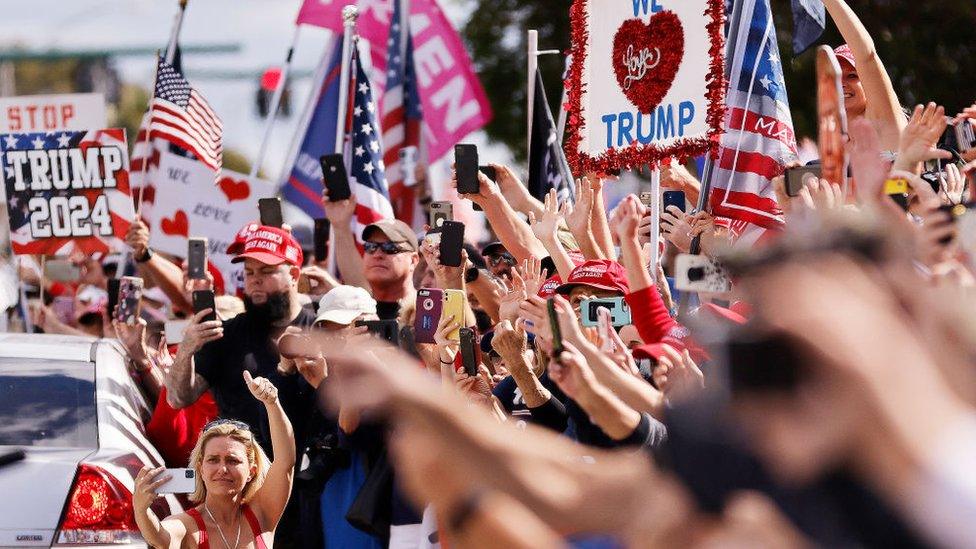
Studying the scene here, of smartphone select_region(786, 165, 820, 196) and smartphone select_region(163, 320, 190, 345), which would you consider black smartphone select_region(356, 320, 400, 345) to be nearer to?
smartphone select_region(786, 165, 820, 196)

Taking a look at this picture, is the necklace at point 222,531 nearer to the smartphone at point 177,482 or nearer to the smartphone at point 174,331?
the smartphone at point 177,482

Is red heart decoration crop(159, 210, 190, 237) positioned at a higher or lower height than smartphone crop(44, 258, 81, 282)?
higher

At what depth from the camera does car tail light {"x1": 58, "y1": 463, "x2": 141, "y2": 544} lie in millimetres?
5961

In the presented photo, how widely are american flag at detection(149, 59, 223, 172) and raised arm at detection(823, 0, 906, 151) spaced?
6.16 metres

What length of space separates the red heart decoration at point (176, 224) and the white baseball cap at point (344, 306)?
13.9 feet

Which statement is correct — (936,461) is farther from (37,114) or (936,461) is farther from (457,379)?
(37,114)

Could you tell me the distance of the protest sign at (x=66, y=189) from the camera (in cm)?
1073

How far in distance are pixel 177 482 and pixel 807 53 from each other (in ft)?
52.6

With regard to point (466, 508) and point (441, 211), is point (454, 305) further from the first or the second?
point (466, 508)

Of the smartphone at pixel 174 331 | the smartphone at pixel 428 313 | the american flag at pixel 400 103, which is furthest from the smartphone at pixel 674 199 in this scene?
the american flag at pixel 400 103

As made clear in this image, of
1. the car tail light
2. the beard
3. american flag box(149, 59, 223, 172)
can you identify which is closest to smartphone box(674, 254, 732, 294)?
the car tail light

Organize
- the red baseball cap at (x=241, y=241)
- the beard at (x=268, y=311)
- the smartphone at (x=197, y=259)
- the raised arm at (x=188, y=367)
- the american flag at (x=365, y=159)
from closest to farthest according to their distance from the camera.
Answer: the raised arm at (x=188, y=367) → the beard at (x=268, y=311) → the red baseball cap at (x=241, y=241) → the smartphone at (x=197, y=259) → the american flag at (x=365, y=159)

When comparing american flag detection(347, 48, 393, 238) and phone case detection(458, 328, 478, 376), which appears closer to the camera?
phone case detection(458, 328, 478, 376)

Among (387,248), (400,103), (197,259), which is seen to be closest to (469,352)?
(387,248)
